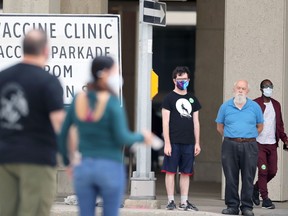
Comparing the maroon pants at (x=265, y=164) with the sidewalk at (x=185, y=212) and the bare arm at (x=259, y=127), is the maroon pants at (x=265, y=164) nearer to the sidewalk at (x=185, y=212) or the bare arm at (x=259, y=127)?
the sidewalk at (x=185, y=212)

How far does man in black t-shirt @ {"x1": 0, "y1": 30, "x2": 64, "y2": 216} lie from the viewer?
8.12 meters

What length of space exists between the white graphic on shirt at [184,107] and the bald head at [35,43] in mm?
6137

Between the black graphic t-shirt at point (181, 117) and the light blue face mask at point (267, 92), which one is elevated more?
the light blue face mask at point (267, 92)

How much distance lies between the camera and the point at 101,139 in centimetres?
802

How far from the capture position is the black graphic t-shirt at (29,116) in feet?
26.6

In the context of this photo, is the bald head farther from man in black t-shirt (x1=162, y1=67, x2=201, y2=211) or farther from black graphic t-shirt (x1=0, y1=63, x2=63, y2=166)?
man in black t-shirt (x1=162, y1=67, x2=201, y2=211)

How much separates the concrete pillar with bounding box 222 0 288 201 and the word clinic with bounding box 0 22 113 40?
2733 mm

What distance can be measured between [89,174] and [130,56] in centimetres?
2375

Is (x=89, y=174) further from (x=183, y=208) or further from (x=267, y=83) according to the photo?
(x=267, y=83)

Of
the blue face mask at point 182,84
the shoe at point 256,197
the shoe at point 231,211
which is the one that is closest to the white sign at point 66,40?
the blue face mask at point 182,84

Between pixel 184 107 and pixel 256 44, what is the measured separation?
2.73 metres

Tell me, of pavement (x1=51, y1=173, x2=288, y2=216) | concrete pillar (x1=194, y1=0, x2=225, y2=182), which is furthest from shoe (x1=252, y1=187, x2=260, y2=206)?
concrete pillar (x1=194, y1=0, x2=225, y2=182)

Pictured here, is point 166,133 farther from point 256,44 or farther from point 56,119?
point 56,119

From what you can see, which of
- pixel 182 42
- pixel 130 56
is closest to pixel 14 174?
pixel 130 56
